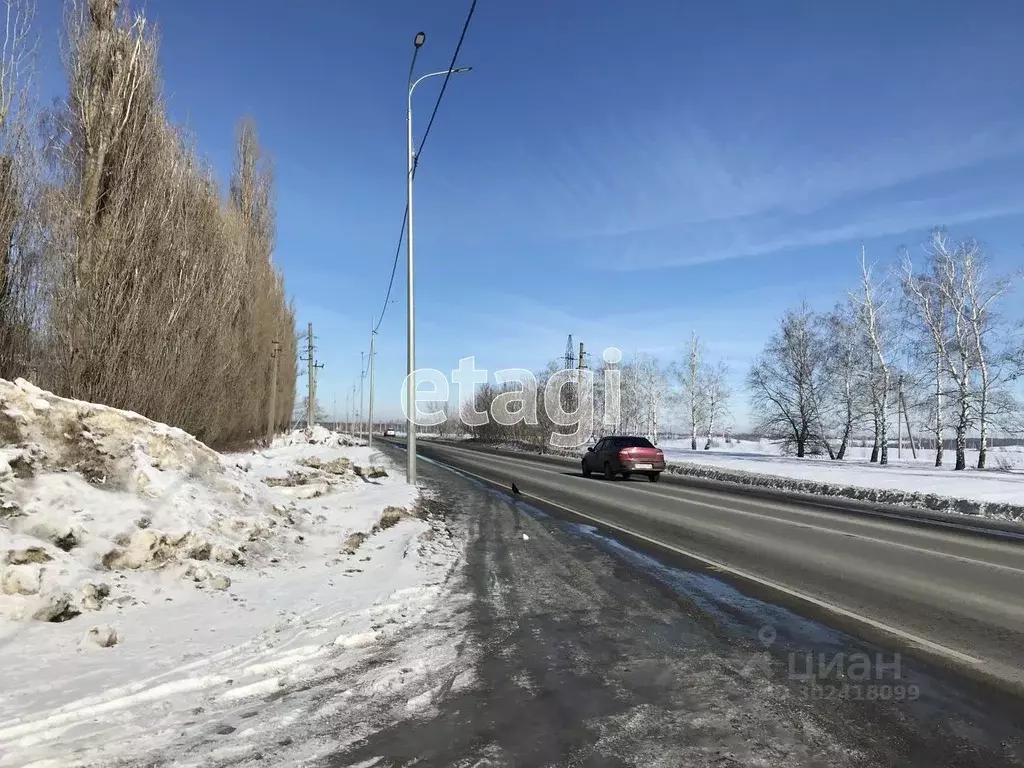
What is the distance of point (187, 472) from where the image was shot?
776 cm

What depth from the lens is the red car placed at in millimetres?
22672

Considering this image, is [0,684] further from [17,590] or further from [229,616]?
[229,616]

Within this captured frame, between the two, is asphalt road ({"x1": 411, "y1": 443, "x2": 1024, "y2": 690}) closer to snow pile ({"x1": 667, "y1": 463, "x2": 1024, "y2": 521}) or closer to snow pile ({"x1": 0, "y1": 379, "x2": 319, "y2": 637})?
snow pile ({"x1": 667, "y1": 463, "x2": 1024, "y2": 521})

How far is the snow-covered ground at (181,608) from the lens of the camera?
130 inches

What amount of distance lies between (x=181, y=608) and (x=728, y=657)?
4.70 m

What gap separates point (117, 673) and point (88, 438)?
4076 millimetres

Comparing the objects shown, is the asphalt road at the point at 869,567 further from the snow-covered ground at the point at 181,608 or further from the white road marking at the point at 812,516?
the snow-covered ground at the point at 181,608

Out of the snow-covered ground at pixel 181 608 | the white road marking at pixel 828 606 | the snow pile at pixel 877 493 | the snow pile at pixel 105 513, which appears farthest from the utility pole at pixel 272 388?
the white road marking at pixel 828 606

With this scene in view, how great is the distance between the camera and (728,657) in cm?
459

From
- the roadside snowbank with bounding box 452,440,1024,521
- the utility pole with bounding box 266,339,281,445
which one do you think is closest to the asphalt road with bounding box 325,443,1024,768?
the roadside snowbank with bounding box 452,440,1024,521

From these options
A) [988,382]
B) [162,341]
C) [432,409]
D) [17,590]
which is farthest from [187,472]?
[432,409]

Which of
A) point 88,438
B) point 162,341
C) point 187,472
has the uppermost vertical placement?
point 162,341

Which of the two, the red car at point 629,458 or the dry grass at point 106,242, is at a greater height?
the dry grass at point 106,242

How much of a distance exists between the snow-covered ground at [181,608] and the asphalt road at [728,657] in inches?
21.0
